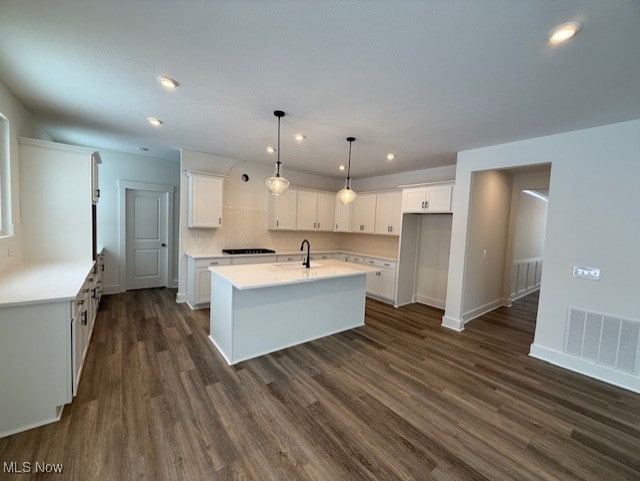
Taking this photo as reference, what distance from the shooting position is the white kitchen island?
9.25 feet

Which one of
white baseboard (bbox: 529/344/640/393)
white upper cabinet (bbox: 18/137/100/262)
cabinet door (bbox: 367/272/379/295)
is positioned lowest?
white baseboard (bbox: 529/344/640/393)

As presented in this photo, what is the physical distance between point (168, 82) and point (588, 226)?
4.50 metres

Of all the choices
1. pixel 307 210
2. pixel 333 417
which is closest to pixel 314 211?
pixel 307 210

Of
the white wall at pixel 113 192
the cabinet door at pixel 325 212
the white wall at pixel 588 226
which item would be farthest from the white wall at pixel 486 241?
the white wall at pixel 113 192

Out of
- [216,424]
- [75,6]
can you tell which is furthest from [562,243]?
[75,6]

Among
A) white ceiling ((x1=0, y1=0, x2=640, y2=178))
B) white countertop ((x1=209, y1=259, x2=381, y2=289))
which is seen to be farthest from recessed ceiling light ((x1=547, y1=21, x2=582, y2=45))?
white countertop ((x1=209, y1=259, x2=381, y2=289))

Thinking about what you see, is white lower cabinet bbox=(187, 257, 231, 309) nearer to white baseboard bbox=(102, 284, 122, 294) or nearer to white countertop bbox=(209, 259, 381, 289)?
white countertop bbox=(209, 259, 381, 289)

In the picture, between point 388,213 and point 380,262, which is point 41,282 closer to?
point 380,262

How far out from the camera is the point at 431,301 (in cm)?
527

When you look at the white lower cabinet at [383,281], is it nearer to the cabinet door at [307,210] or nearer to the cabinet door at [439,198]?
the cabinet door at [439,198]

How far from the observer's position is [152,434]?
1.85 meters

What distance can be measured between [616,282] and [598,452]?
1.77m

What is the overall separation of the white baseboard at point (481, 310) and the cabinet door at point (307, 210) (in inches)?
135

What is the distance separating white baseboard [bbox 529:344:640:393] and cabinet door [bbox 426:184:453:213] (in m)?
2.26
